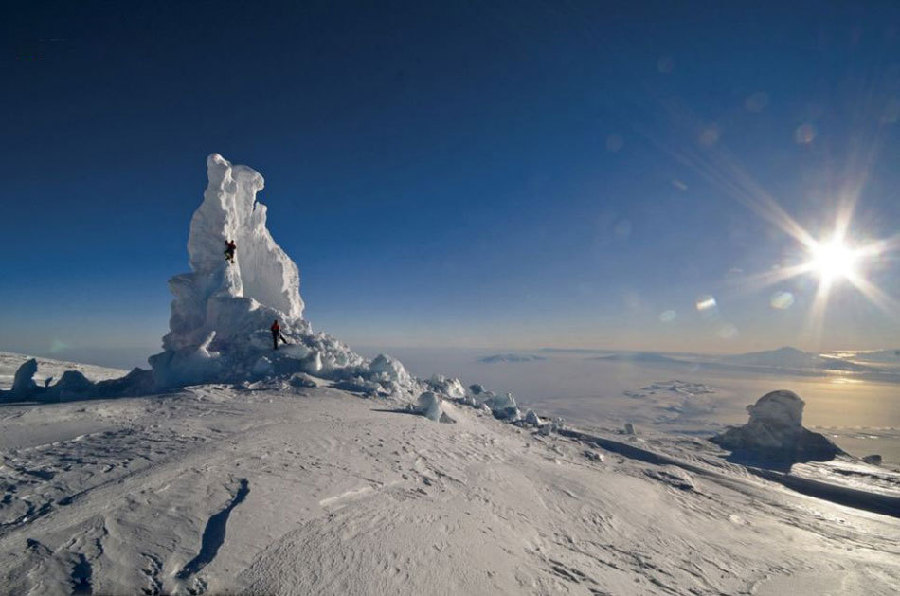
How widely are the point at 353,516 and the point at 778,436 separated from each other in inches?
1683

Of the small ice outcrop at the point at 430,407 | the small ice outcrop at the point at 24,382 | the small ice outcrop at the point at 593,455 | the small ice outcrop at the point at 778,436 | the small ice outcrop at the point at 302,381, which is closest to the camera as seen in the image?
the small ice outcrop at the point at 24,382

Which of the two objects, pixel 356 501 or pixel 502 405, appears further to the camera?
pixel 502 405

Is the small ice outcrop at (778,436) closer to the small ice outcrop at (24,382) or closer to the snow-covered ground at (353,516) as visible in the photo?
the snow-covered ground at (353,516)

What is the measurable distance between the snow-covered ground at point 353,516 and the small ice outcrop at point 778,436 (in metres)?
18.9

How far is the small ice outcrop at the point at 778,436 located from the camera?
34.4 meters

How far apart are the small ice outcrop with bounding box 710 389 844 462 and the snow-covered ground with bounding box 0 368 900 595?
744 inches

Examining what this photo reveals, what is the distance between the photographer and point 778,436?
3628 centimetres

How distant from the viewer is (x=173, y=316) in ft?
84.8

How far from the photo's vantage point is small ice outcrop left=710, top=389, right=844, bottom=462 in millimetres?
34375

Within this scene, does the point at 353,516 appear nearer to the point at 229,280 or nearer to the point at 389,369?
the point at 389,369

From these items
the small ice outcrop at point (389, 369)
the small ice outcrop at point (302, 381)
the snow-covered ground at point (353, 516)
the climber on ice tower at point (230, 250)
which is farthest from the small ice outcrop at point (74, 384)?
the small ice outcrop at point (389, 369)

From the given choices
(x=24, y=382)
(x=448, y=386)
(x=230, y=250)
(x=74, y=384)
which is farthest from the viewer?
(x=448, y=386)

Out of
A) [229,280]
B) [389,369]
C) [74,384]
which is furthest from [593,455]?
[74,384]

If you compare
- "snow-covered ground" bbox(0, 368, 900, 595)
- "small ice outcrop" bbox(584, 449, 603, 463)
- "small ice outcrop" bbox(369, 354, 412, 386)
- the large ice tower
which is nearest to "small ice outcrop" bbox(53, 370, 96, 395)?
the large ice tower
